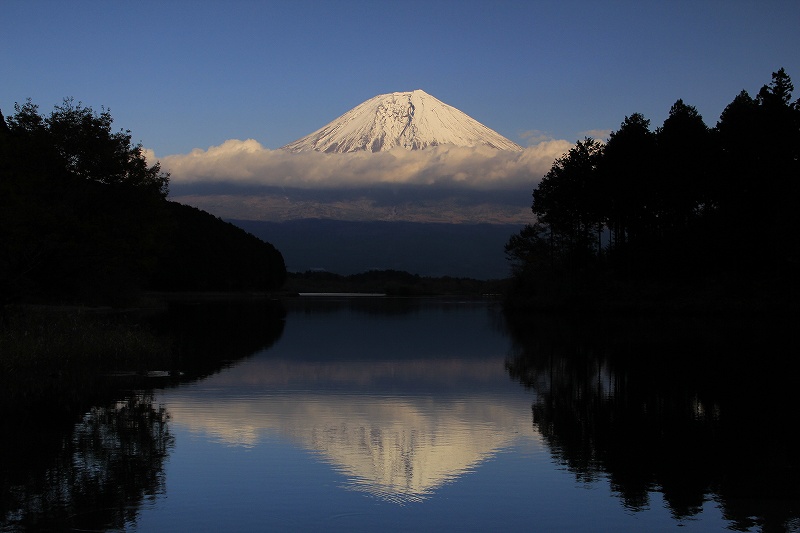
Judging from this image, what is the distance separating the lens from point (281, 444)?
12.6m

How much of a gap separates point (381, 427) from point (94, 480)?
5.25 meters

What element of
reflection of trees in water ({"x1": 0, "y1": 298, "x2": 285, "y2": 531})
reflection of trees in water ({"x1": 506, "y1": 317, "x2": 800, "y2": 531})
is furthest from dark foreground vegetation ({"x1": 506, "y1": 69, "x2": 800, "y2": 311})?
reflection of trees in water ({"x1": 0, "y1": 298, "x2": 285, "y2": 531})

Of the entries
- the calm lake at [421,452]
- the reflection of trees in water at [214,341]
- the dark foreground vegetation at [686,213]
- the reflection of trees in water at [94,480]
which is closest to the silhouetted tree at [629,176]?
the dark foreground vegetation at [686,213]

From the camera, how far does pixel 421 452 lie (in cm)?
1203

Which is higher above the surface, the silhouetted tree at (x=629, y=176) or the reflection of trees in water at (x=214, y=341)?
the silhouetted tree at (x=629, y=176)

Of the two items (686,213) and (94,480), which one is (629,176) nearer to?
(686,213)

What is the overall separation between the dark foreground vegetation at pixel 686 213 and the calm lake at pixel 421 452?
32888 mm

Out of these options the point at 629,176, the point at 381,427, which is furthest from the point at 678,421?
the point at 629,176

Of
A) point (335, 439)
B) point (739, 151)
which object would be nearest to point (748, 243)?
point (739, 151)

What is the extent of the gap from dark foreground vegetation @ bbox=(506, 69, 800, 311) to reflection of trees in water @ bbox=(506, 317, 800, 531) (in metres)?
24.8

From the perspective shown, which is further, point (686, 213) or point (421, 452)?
point (686, 213)

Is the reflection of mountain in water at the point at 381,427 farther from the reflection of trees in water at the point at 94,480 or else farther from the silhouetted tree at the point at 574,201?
the silhouetted tree at the point at 574,201

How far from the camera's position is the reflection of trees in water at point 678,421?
989 cm

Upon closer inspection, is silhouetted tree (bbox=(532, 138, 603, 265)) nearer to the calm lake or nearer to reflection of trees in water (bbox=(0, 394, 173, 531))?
the calm lake
